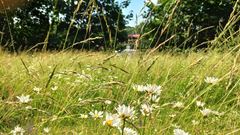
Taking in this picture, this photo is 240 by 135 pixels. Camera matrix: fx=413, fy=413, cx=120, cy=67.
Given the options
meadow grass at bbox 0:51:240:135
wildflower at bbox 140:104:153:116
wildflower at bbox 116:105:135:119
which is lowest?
meadow grass at bbox 0:51:240:135

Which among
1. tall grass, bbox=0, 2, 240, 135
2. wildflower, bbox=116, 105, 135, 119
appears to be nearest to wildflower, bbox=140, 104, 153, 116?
tall grass, bbox=0, 2, 240, 135

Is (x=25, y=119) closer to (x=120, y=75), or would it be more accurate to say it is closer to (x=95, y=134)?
(x=95, y=134)

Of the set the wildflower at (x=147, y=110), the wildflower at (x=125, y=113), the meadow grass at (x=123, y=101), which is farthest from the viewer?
the meadow grass at (x=123, y=101)

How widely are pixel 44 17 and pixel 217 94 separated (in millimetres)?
23267

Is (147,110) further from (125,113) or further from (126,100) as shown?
(126,100)

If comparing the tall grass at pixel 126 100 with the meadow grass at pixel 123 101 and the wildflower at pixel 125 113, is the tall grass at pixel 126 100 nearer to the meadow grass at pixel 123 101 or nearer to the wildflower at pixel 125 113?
the meadow grass at pixel 123 101

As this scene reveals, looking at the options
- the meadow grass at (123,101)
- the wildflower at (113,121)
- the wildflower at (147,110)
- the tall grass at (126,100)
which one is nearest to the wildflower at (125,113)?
the wildflower at (113,121)

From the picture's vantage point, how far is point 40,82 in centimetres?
275

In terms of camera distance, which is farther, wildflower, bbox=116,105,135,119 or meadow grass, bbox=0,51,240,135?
meadow grass, bbox=0,51,240,135

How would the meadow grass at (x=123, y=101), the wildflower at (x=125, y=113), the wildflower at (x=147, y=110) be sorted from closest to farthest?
the wildflower at (x=125, y=113) < the wildflower at (x=147, y=110) < the meadow grass at (x=123, y=101)

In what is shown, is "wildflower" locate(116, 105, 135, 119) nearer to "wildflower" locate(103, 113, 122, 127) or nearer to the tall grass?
"wildflower" locate(103, 113, 122, 127)

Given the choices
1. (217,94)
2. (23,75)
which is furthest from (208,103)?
(23,75)

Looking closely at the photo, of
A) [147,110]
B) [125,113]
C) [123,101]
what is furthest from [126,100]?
[125,113]

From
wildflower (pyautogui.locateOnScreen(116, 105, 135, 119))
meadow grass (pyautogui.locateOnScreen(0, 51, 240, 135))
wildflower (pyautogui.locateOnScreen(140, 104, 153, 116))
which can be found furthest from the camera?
meadow grass (pyautogui.locateOnScreen(0, 51, 240, 135))
